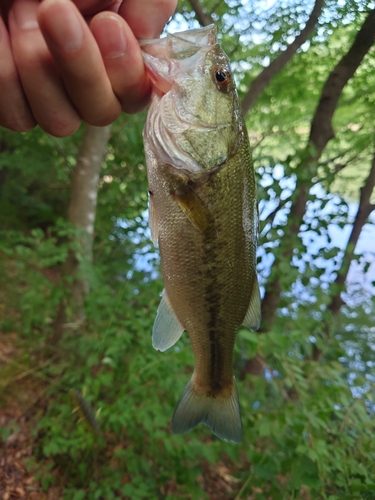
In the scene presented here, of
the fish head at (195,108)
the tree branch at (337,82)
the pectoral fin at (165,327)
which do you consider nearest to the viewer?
the fish head at (195,108)

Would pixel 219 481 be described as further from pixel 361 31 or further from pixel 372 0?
pixel 372 0

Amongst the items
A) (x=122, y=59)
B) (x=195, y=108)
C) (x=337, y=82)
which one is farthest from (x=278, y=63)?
(x=122, y=59)

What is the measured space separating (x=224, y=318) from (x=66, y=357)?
265 cm

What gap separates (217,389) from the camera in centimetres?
164

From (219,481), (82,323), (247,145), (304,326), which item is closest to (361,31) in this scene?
(304,326)

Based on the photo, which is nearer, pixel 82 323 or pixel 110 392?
pixel 110 392

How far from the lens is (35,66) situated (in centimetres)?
108

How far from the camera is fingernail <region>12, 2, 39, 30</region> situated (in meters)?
1.06

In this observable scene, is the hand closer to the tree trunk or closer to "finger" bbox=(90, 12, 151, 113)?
"finger" bbox=(90, 12, 151, 113)

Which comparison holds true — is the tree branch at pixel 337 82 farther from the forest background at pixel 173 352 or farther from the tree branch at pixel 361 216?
the tree branch at pixel 361 216

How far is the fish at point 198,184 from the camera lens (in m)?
1.34

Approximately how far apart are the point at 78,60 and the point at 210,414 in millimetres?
1419

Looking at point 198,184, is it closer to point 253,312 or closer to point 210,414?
point 253,312

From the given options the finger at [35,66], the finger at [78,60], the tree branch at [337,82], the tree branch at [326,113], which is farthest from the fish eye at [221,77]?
the tree branch at [337,82]
